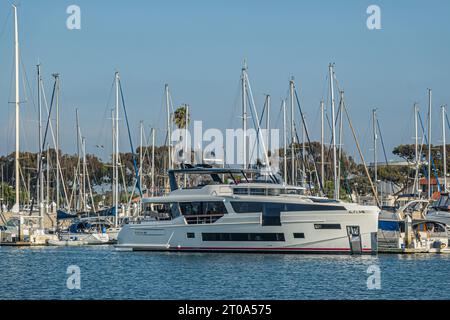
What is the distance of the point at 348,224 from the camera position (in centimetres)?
4441

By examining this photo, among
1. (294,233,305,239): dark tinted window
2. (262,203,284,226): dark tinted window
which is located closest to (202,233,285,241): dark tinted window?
(294,233,305,239): dark tinted window

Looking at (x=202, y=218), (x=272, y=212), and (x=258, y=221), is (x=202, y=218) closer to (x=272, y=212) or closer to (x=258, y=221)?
(x=258, y=221)

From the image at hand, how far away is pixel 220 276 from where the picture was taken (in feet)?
119

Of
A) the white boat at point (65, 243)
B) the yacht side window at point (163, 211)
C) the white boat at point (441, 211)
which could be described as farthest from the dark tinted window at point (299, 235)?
the white boat at point (65, 243)

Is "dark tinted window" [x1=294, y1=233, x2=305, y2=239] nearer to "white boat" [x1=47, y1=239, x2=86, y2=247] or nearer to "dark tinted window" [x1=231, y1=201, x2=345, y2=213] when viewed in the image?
"dark tinted window" [x1=231, y1=201, x2=345, y2=213]

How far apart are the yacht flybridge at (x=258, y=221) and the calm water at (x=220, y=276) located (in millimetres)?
760

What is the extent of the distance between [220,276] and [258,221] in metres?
8.50

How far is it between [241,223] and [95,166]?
70.7 metres

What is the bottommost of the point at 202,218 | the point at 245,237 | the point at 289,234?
the point at 245,237

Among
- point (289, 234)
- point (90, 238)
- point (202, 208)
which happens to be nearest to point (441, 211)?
point (289, 234)

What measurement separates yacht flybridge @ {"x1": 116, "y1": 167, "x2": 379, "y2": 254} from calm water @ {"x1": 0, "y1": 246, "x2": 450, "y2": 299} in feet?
2.49

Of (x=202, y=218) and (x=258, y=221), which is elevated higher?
(x=202, y=218)

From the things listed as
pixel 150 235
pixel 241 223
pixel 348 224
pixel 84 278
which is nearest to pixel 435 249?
pixel 348 224

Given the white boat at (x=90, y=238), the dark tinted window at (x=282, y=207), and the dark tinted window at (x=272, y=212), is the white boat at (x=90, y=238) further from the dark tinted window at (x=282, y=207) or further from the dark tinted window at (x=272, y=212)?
the dark tinted window at (x=272, y=212)
